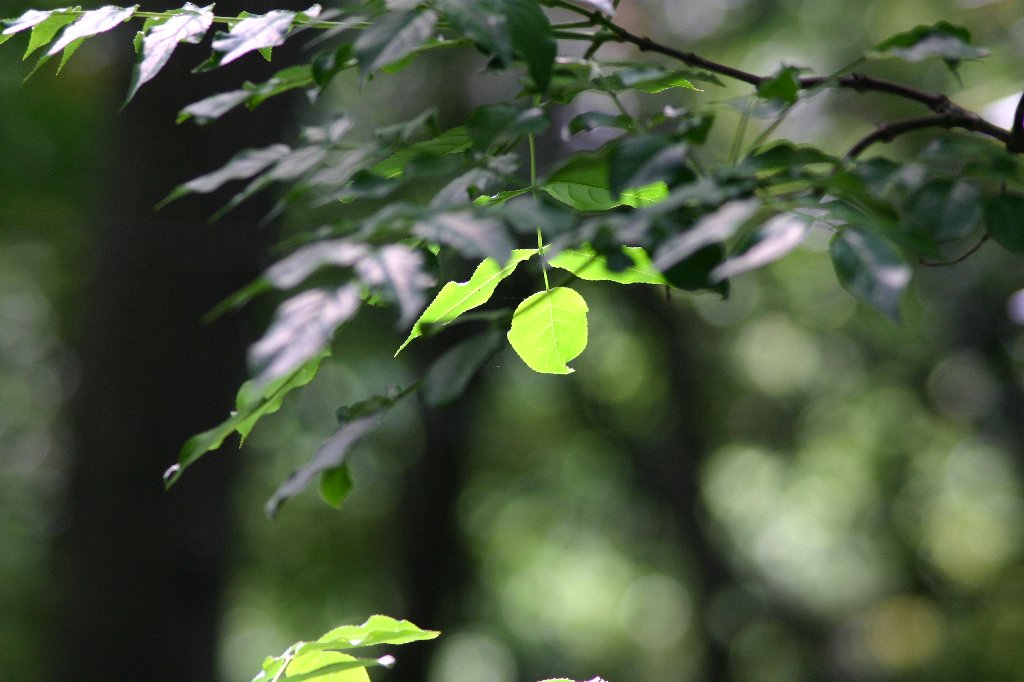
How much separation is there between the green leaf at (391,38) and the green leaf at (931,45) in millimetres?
239

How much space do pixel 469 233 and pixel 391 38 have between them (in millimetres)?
139

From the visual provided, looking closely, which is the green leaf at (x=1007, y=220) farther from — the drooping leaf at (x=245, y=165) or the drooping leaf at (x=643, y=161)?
the drooping leaf at (x=245, y=165)

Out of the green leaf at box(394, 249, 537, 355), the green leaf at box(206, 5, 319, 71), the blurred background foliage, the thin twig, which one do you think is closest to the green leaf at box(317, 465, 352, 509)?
the green leaf at box(394, 249, 537, 355)

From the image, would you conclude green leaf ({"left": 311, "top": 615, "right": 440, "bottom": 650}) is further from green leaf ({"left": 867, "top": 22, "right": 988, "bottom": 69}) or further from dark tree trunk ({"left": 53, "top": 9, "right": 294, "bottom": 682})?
dark tree trunk ({"left": 53, "top": 9, "right": 294, "bottom": 682})

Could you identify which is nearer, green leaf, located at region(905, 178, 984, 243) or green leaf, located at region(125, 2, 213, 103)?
green leaf, located at region(905, 178, 984, 243)

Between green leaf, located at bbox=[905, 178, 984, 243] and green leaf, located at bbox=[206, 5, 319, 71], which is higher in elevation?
green leaf, located at bbox=[206, 5, 319, 71]

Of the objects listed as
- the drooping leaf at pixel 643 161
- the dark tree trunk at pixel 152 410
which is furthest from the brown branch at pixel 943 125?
the dark tree trunk at pixel 152 410

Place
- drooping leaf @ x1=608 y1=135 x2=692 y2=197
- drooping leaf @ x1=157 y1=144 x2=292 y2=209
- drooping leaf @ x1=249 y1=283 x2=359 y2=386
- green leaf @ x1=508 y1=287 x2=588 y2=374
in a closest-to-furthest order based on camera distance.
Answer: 1. drooping leaf @ x1=249 y1=283 x2=359 y2=386
2. drooping leaf @ x1=608 y1=135 x2=692 y2=197
3. drooping leaf @ x1=157 y1=144 x2=292 y2=209
4. green leaf @ x1=508 y1=287 x2=588 y2=374

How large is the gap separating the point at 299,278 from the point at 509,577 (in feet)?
31.6

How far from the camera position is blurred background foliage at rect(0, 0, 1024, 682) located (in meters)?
6.72

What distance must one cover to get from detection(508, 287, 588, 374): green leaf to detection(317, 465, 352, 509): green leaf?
0.19m

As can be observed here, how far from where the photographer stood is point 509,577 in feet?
31.9

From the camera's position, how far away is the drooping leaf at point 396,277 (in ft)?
1.30

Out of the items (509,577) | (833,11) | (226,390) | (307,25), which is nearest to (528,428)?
(509,577)
